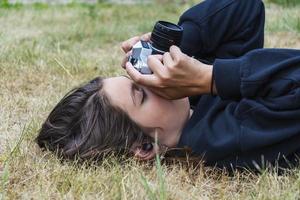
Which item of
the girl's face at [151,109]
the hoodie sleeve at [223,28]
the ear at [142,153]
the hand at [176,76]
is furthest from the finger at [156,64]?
the hoodie sleeve at [223,28]

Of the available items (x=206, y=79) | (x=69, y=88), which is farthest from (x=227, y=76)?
(x=69, y=88)

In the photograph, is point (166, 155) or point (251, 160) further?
point (166, 155)

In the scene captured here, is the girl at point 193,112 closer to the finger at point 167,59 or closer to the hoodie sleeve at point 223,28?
the finger at point 167,59

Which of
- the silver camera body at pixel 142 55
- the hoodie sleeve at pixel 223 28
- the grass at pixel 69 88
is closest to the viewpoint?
the grass at pixel 69 88

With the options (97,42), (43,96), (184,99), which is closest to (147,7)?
(97,42)

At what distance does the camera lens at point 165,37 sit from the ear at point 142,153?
30 cm

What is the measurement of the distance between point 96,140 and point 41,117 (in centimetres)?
49

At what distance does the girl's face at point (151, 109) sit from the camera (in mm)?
1949

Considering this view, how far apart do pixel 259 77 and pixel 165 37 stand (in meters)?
0.31

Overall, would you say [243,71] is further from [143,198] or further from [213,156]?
[143,198]

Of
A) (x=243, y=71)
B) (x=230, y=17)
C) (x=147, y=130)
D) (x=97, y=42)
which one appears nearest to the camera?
(x=243, y=71)

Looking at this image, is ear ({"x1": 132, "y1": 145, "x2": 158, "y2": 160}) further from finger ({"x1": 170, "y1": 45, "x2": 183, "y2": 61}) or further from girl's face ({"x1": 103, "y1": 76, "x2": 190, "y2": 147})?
finger ({"x1": 170, "y1": 45, "x2": 183, "y2": 61})

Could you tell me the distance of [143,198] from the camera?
1.60 m

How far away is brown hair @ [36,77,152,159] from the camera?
1.99 m
